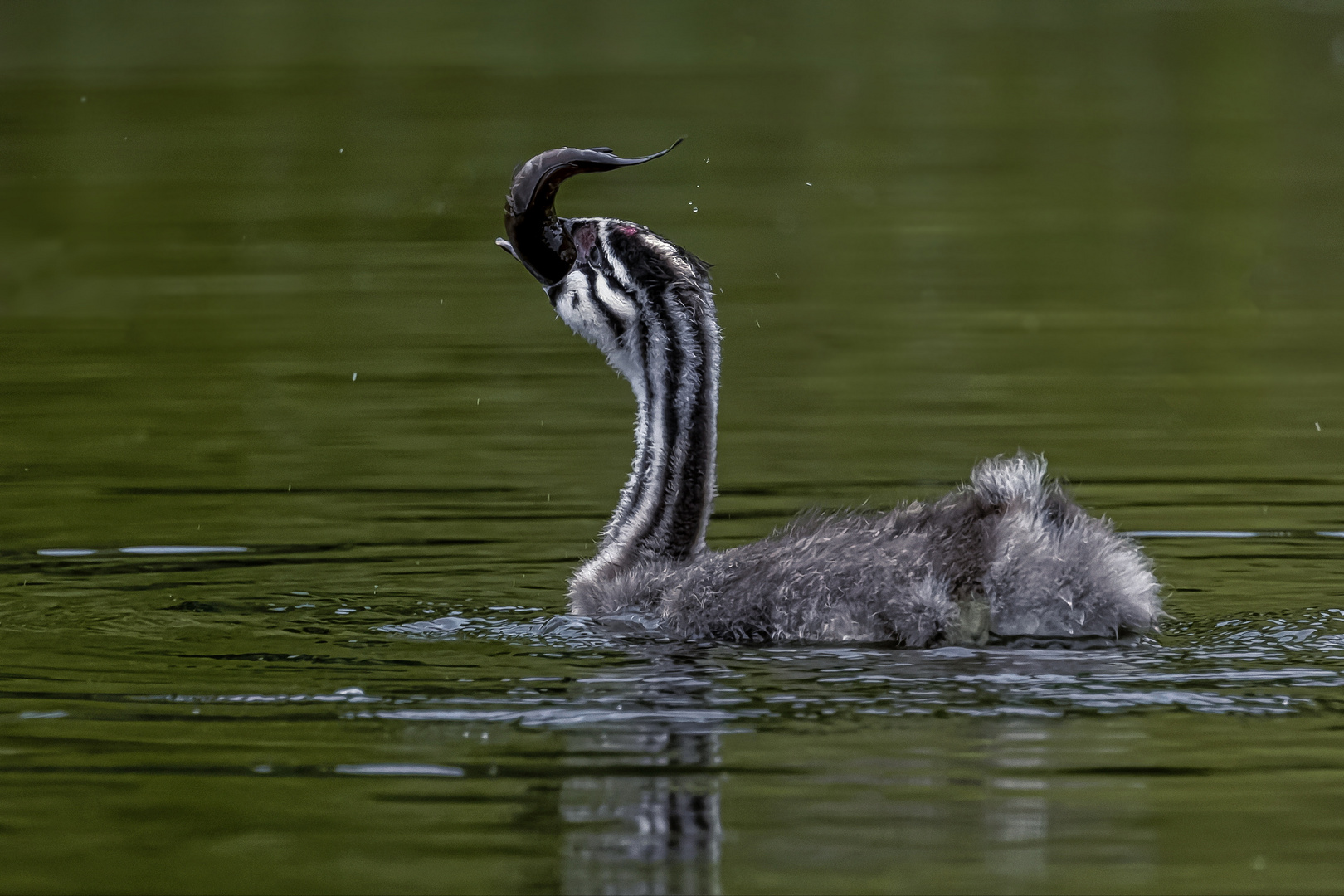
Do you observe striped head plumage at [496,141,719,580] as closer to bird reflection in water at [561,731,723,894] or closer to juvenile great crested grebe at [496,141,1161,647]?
juvenile great crested grebe at [496,141,1161,647]

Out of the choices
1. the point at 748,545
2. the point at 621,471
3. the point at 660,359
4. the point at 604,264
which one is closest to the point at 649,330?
the point at 660,359

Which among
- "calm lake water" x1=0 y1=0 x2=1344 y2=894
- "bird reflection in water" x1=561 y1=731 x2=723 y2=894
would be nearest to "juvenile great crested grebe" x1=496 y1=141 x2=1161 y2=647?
"calm lake water" x1=0 y1=0 x2=1344 y2=894

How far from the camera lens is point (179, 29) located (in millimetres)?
35781

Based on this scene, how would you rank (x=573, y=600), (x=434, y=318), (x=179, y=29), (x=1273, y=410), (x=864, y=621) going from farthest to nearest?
(x=179, y=29), (x=434, y=318), (x=1273, y=410), (x=573, y=600), (x=864, y=621)

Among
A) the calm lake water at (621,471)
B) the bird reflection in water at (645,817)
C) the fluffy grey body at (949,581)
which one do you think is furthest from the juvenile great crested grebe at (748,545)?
the bird reflection in water at (645,817)

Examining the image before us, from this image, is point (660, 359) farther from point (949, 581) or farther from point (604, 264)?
point (949, 581)

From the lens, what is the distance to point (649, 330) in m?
8.73

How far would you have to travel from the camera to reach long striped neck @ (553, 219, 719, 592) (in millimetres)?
8688

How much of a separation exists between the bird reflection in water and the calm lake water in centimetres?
2

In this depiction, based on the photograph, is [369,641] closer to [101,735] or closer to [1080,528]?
[101,735]

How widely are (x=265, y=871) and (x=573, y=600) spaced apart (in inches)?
110

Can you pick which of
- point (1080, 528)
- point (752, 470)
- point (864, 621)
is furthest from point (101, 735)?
point (752, 470)

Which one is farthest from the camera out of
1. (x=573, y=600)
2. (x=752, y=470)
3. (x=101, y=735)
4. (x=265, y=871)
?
(x=752, y=470)

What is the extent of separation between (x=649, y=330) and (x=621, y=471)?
2.96 m
